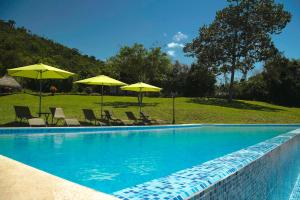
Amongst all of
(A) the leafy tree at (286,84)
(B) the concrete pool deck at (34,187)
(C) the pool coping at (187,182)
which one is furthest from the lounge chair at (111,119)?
(A) the leafy tree at (286,84)

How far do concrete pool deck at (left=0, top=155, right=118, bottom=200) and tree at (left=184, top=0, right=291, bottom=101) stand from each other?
30.0 metres

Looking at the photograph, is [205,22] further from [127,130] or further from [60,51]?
[60,51]

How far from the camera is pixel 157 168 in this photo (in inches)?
269

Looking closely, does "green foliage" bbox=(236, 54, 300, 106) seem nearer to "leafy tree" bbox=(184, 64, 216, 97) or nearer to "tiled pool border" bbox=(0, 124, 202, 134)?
"leafy tree" bbox=(184, 64, 216, 97)

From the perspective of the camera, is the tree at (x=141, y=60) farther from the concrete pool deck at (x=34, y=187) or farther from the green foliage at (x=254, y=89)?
the concrete pool deck at (x=34, y=187)

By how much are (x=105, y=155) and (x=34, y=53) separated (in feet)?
147

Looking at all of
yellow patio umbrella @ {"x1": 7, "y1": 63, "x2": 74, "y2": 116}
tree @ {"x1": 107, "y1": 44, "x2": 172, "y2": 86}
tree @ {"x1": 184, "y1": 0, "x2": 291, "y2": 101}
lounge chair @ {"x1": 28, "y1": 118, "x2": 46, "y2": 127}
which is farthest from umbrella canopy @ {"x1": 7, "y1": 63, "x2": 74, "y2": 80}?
tree @ {"x1": 184, "y1": 0, "x2": 291, "y2": 101}

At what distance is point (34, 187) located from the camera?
161cm

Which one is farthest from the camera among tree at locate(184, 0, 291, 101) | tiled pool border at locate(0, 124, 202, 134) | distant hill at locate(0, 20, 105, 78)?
distant hill at locate(0, 20, 105, 78)

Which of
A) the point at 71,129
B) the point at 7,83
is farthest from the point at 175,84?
the point at 71,129

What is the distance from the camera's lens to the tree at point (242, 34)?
30.0 meters

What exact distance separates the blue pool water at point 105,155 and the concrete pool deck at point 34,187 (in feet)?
11.2

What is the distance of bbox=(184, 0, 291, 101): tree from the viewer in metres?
30.0

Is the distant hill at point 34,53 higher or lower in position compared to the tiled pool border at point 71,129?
higher
